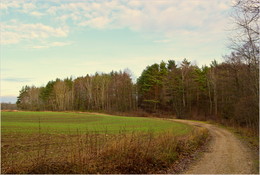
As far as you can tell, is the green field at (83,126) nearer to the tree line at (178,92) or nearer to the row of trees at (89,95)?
the tree line at (178,92)

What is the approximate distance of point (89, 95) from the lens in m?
94.4

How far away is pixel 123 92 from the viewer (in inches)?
3041

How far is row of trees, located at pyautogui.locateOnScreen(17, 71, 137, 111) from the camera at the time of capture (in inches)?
3059

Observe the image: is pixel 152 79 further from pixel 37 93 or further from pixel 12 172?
pixel 37 93

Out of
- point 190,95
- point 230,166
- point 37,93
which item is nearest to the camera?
point 230,166

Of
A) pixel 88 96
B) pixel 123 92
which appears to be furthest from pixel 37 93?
pixel 123 92

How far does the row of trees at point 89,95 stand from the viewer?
77688mm

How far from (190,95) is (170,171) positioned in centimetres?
5119

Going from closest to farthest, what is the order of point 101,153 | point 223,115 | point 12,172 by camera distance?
point 12,172
point 101,153
point 223,115

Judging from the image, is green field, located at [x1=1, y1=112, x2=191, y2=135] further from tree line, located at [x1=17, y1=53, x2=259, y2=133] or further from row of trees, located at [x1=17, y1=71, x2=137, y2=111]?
row of trees, located at [x1=17, y1=71, x2=137, y2=111]

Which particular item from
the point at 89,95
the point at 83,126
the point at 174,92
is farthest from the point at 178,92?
the point at 89,95

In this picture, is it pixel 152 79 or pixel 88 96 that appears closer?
pixel 152 79

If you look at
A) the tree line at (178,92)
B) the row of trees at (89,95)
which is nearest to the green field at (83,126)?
the tree line at (178,92)

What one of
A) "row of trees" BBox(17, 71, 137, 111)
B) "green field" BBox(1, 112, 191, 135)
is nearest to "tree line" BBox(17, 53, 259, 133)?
"row of trees" BBox(17, 71, 137, 111)
